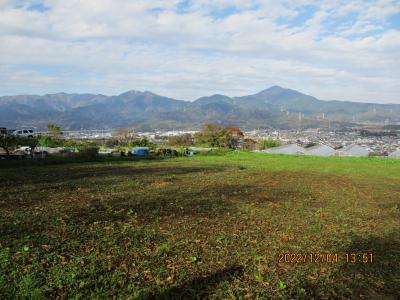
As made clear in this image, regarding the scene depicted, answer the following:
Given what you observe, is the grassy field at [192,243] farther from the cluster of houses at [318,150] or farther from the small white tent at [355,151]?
the small white tent at [355,151]

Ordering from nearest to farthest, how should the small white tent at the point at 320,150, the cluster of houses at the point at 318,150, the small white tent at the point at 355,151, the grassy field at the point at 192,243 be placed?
the grassy field at the point at 192,243 → the small white tent at the point at 355,151 → the cluster of houses at the point at 318,150 → the small white tent at the point at 320,150

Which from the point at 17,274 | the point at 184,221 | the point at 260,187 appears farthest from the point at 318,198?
the point at 17,274

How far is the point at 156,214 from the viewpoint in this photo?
416 inches

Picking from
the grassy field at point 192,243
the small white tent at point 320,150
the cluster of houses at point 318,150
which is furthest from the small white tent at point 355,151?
the grassy field at point 192,243

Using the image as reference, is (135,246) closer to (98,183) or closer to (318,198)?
(318,198)

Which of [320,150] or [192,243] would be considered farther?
[320,150]

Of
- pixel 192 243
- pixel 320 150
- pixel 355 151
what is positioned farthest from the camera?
pixel 320 150

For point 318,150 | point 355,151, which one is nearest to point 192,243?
point 318,150

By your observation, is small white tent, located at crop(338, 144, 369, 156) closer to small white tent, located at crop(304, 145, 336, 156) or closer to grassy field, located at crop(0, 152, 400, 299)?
small white tent, located at crop(304, 145, 336, 156)

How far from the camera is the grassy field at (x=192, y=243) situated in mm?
5613

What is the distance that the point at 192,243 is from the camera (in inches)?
309

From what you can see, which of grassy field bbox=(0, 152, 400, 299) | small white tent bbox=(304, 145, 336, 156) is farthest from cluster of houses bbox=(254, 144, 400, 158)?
grassy field bbox=(0, 152, 400, 299)

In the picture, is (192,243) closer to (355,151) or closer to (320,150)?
(320,150)

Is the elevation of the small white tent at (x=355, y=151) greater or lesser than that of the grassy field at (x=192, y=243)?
lesser
